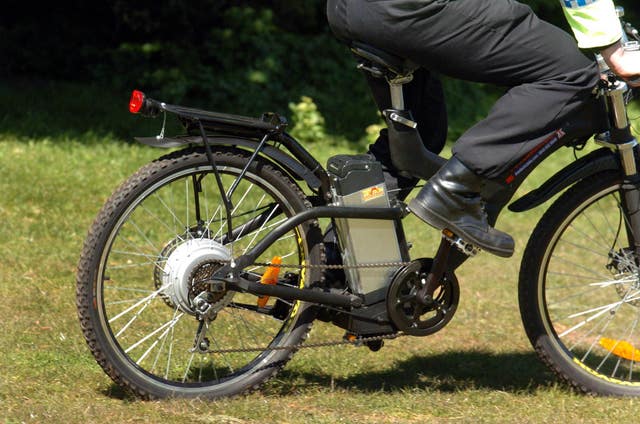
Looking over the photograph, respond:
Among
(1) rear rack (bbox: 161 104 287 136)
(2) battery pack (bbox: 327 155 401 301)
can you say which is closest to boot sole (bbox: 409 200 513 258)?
(2) battery pack (bbox: 327 155 401 301)

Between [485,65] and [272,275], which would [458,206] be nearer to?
[485,65]

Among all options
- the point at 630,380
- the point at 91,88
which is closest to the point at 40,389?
the point at 630,380

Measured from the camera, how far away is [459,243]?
174 inches

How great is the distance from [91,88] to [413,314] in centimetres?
614

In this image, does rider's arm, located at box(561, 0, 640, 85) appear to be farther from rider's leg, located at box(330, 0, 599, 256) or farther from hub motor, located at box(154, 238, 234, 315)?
hub motor, located at box(154, 238, 234, 315)

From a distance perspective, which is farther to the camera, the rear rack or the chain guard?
the chain guard

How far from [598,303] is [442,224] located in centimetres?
262

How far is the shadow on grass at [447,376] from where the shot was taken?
188 inches

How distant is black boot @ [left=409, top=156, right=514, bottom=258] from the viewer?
4.28 m

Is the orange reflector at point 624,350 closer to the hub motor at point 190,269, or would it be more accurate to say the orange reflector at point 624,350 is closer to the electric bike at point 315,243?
the electric bike at point 315,243

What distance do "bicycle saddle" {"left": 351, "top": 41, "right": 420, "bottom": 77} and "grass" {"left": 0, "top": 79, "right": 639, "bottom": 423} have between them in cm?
128

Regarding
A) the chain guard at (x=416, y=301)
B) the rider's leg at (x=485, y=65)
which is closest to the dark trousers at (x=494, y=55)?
the rider's leg at (x=485, y=65)

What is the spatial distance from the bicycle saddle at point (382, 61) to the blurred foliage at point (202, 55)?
5.65 meters

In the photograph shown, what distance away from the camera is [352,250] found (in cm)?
443
